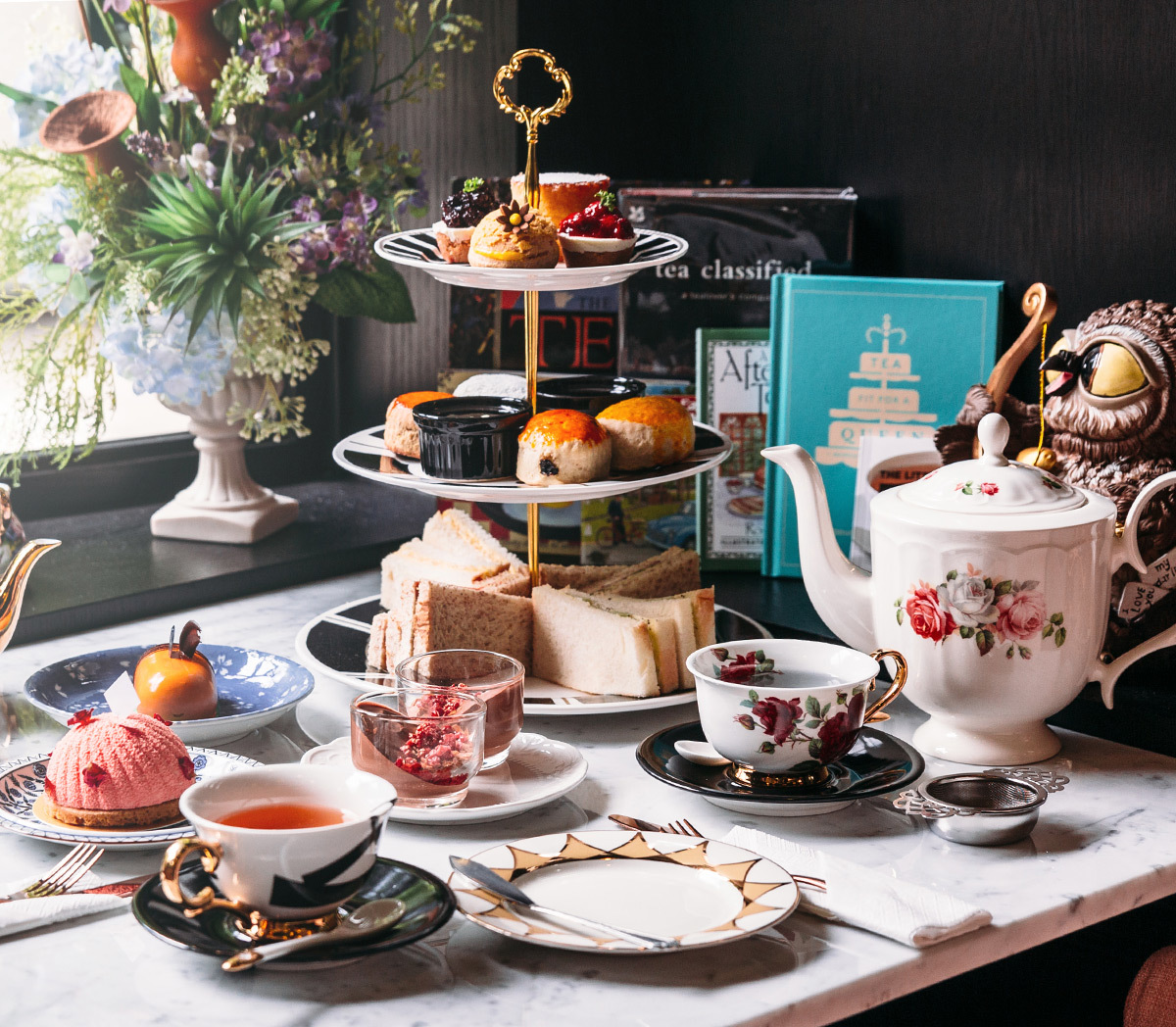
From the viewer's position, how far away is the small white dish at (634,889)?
33.7 inches

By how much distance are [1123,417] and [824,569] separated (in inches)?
11.7

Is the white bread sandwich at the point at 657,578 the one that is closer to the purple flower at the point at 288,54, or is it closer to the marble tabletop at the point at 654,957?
the marble tabletop at the point at 654,957

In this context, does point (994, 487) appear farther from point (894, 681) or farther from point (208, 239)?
point (208, 239)

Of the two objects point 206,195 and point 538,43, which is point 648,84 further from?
point 206,195

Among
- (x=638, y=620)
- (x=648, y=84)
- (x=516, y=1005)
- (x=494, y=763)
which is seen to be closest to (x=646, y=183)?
(x=648, y=84)

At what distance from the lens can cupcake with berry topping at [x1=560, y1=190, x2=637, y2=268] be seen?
125 centimetres

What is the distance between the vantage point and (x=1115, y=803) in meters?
1.11

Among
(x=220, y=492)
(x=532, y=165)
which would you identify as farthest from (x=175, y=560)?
(x=532, y=165)

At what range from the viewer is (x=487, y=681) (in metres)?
1.16

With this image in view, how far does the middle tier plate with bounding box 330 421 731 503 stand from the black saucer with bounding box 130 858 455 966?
0.41 m

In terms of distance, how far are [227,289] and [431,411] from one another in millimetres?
500

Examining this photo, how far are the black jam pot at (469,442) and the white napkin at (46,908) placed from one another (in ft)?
1.64

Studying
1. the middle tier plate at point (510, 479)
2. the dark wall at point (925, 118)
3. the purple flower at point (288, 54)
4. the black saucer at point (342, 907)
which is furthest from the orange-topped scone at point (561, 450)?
the purple flower at point (288, 54)

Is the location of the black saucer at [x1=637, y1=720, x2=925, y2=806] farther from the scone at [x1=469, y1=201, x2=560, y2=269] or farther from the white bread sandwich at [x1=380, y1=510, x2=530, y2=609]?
the scone at [x1=469, y1=201, x2=560, y2=269]
